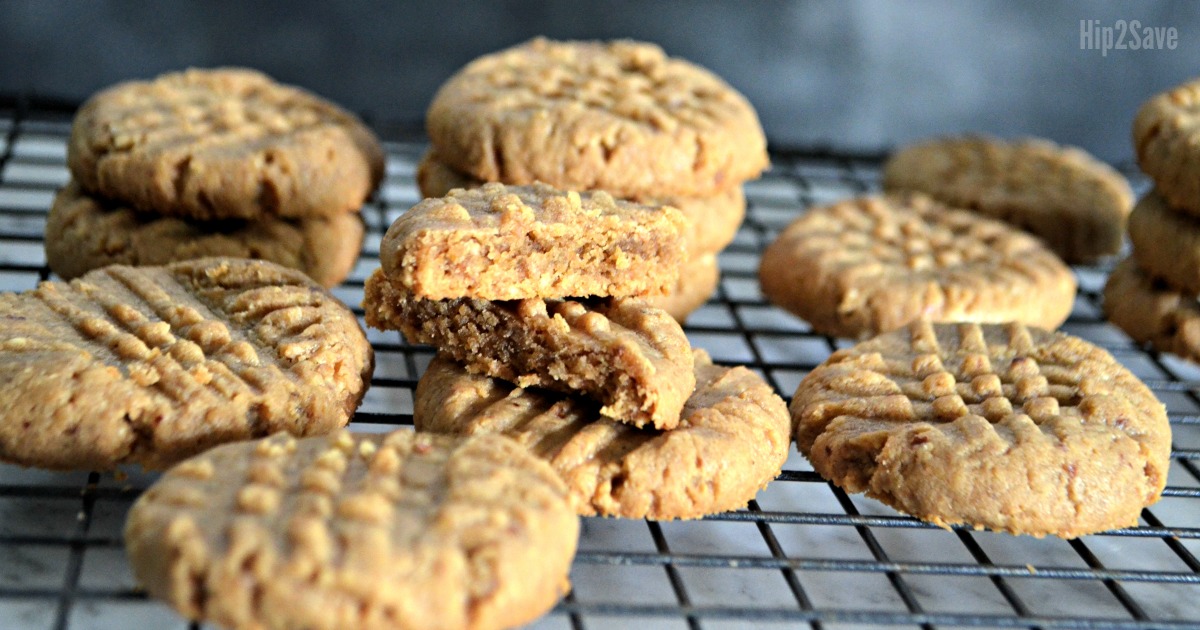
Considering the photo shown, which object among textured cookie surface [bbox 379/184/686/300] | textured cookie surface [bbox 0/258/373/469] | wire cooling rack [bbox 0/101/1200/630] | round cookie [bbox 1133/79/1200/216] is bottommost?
wire cooling rack [bbox 0/101/1200/630]

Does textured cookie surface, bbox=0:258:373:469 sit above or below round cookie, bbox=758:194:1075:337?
above

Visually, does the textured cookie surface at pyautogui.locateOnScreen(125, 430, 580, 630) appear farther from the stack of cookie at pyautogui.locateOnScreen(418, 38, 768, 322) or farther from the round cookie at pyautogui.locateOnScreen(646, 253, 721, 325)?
the round cookie at pyautogui.locateOnScreen(646, 253, 721, 325)

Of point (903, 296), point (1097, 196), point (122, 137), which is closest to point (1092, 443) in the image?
point (903, 296)

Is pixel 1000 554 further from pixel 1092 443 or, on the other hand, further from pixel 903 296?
pixel 903 296

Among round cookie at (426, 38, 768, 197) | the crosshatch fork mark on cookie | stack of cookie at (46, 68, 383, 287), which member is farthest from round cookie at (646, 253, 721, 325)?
stack of cookie at (46, 68, 383, 287)

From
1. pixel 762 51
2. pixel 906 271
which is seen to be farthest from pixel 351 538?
pixel 762 51

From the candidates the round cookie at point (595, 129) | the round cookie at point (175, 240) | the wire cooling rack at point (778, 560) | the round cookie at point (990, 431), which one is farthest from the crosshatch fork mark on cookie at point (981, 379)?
the round cookie at point (175, 240)

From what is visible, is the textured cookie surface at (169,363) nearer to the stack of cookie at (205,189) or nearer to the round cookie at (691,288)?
the stack of cookie at (205,189)

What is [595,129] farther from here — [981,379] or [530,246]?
[981,379]
